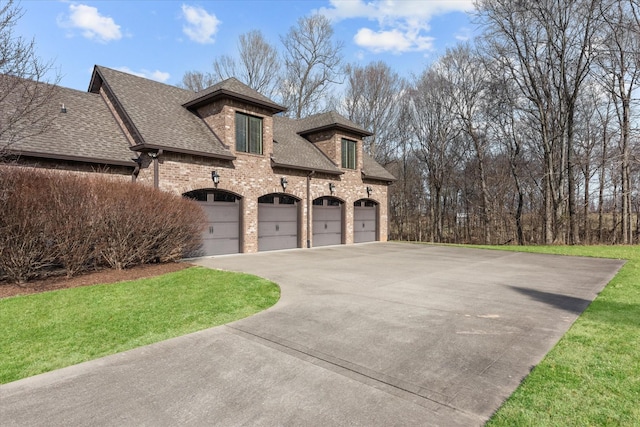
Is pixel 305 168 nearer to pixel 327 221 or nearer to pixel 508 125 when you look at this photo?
pixel 327 221

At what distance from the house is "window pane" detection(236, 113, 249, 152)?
0.15 ft

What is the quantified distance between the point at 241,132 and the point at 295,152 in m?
3.67

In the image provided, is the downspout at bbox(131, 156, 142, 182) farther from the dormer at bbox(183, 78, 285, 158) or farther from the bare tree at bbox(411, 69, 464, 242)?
the bare tree at bbox(411, 69, 464, 242)

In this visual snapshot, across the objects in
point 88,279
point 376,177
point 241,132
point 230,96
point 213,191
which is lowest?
point 88,279

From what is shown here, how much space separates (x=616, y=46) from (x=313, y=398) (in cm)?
2579

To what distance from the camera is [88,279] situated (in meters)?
7.93

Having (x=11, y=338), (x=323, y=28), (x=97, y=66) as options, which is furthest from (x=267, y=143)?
(x=323, y=28)

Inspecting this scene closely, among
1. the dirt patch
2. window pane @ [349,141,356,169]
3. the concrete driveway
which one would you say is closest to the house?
window pane @ [349,141,356,169]

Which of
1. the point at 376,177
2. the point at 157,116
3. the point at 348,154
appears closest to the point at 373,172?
the point at 376,177

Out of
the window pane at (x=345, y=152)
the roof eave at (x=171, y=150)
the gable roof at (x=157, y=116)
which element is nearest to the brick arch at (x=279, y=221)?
the roof eave at (x=171, y=150)

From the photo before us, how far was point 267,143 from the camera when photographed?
1512 centimetres

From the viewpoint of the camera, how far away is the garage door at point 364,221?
20030 millimetres

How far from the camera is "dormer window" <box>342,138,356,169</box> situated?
63.3ft

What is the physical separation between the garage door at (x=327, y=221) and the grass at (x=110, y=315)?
957cm
